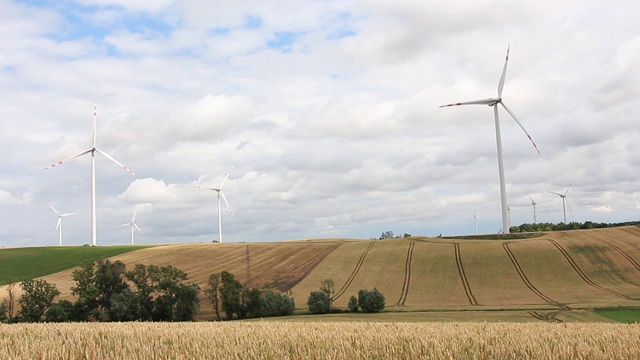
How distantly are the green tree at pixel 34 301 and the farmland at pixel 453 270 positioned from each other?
889 centimetres

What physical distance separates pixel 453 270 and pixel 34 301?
55.7 meters

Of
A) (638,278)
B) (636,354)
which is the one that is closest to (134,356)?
(636,354)

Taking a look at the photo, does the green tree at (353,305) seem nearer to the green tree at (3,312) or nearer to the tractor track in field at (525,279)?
the tractor track in field at (525,279)

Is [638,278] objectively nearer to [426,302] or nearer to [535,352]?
[426,302]

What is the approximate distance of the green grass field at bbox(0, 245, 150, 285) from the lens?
3629 inches

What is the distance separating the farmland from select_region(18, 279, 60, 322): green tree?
8.89 m

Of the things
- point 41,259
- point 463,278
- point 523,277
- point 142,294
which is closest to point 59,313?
point 142,294

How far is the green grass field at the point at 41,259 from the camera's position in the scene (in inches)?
3629

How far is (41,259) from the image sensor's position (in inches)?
4144

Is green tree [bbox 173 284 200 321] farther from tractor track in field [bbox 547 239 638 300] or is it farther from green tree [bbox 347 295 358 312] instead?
tractor track in field [bbox 547 239 638 300]

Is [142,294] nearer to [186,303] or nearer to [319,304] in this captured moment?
[186,303]

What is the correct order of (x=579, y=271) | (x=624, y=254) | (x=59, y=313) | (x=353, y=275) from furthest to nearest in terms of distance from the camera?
1. (x=624, y=254)
2. (x=353, y=275)
3. (x=579, y=271)
4. (x=59, y=313)

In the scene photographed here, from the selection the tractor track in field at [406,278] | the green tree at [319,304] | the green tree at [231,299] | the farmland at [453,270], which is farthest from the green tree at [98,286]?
the tractor track in field at [406,278]

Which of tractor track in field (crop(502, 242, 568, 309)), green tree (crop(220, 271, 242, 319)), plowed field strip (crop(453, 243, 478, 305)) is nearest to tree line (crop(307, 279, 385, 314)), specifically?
green tree (crop(220, 271, 242, 319))
